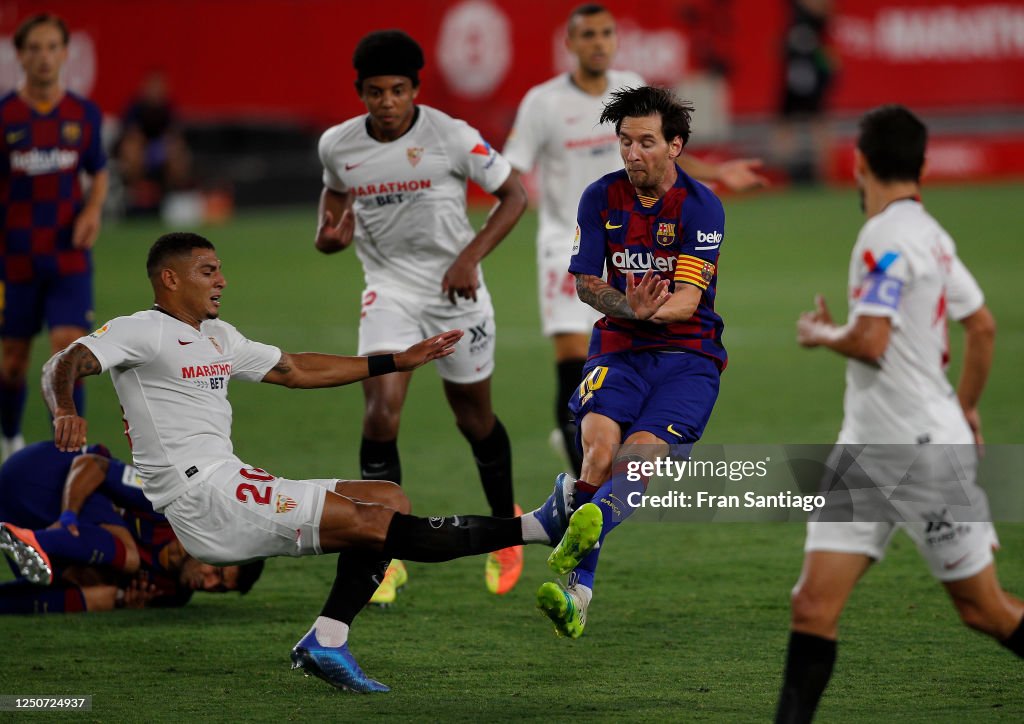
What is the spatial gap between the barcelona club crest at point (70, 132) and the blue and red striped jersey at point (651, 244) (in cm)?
427

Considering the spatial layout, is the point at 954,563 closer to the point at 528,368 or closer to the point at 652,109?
the point at 652,109

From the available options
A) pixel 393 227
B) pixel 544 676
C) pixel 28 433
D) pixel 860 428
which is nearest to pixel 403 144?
pixel 393 227

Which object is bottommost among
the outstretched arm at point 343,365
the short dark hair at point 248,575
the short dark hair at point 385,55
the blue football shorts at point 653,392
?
the short dark hair at point 248,575

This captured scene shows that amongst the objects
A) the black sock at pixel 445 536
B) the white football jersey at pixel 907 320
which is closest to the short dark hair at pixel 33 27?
the black sock at pixel 445 536

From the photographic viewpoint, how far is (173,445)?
5.23 meters

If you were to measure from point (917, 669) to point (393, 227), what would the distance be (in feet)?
9.97

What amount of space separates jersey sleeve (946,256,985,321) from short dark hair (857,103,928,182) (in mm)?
300

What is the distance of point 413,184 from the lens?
22.7ft

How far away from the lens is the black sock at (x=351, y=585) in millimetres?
5340

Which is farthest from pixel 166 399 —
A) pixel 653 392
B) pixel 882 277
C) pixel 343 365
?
pixel 882 277

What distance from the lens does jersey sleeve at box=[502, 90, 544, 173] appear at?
8.66 meters

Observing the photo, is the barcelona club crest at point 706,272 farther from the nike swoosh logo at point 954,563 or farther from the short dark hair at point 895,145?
the nike swoosh logo at point 954,563

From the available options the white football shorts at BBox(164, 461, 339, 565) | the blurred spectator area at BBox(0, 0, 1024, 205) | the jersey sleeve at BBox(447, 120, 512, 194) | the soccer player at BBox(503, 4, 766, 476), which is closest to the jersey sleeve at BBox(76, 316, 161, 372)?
the white football shorts at BBox(164, 461, 339, 565)

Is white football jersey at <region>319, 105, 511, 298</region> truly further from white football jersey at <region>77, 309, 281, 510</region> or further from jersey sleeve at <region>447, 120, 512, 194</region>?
white football jersey at <region>77, 309, 281, 510</region>
